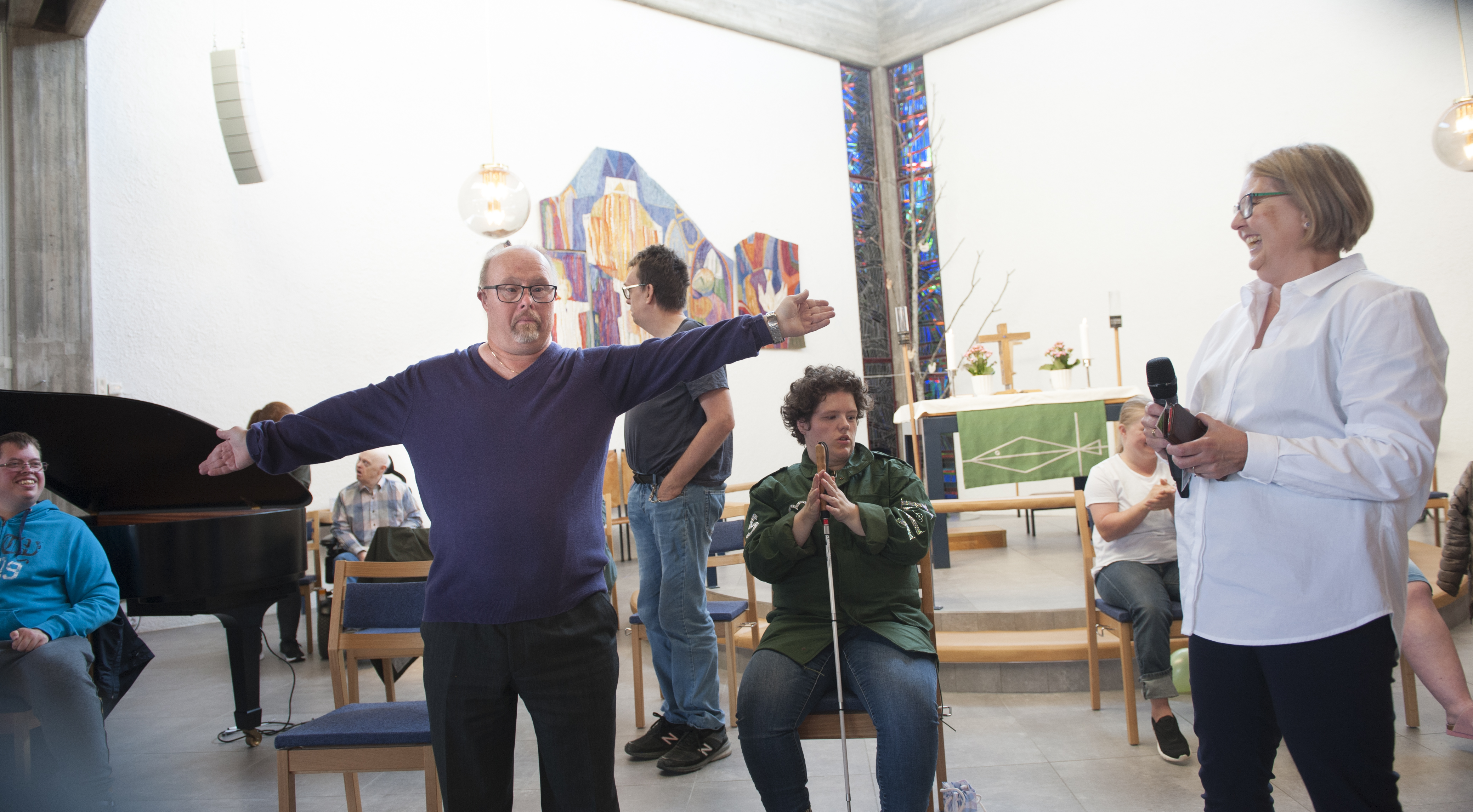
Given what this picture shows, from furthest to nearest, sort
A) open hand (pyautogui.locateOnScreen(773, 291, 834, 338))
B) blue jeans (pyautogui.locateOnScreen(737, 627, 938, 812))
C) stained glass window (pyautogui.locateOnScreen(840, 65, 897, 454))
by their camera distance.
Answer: stained glass window (pyautogui.locateOnScreen(840, 65, 897, 454))
blue jeans (pyautogui.locateOnScreen(737, 627, 938, 812))
open hand (pyautogui.locateOnScreen(773, 291, 834, 338))

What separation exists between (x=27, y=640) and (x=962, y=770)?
9.11ft

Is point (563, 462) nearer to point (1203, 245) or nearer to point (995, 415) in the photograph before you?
point (995, 415)

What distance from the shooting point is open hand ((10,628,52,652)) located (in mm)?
2604

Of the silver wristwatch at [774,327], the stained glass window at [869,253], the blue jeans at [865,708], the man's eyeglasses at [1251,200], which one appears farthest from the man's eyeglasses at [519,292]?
the stained glass window at [869,253]

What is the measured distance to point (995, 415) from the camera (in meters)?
5.41

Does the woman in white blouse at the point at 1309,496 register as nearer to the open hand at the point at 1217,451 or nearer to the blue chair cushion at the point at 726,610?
the open hand at the point at 1217,451

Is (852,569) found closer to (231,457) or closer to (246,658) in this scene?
(231,457)

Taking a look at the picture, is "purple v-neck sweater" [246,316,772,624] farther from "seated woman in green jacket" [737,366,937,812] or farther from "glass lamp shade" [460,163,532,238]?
"glass lamp shade" [460,163,532,238]

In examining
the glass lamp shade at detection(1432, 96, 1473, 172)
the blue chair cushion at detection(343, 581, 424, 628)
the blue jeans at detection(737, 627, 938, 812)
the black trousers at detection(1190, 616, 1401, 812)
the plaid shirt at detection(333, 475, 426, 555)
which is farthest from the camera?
the glass lamp shade at detection(1432, 96, 1473, 172)

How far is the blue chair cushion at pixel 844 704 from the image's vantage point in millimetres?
2170

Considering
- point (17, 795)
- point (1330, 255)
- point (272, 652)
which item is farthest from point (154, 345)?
point (1330, 255)

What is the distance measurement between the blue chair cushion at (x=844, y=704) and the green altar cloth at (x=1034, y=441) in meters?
3.34

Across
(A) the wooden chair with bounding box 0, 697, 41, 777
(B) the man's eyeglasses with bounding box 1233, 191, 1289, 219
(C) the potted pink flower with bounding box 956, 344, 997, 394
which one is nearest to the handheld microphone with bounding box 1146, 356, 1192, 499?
(B) the man's eyeglasses with bounding box 1233, 191, 1289, 219

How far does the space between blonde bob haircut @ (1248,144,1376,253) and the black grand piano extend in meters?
2.87
